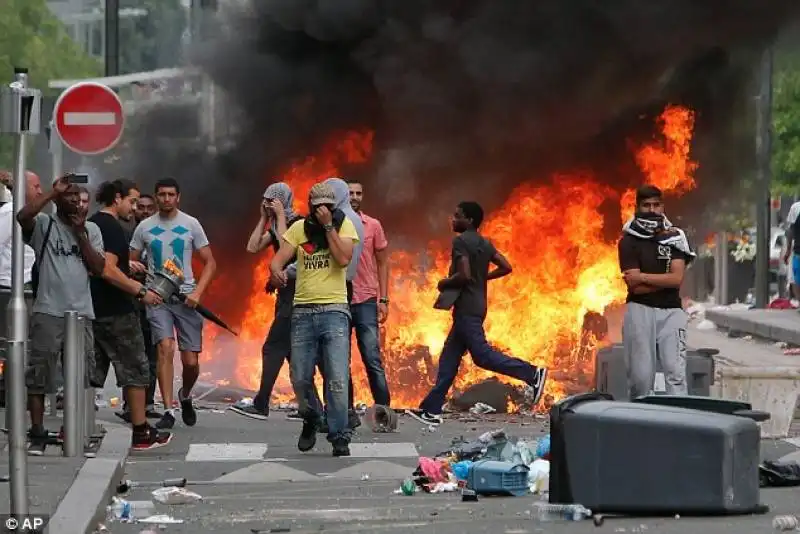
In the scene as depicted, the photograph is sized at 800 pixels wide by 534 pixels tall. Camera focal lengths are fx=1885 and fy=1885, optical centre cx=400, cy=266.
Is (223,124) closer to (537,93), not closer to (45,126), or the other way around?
(45,126)

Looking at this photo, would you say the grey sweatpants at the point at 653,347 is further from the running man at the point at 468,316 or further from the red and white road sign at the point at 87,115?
→ the red and white road sign at the point at 87,115

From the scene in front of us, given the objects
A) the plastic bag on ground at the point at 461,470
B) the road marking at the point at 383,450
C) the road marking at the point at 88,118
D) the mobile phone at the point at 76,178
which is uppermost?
the road marking at the point at 88,118

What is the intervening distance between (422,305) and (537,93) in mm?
2504

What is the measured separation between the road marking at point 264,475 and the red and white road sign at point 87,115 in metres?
4.21

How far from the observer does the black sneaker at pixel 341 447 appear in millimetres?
11594

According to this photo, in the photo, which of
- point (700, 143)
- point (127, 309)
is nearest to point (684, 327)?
point (127, 309)

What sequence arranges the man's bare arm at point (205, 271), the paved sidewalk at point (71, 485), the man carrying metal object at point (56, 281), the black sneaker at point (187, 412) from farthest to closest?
the black sneaker at point (187, 412)
the man's bare arm at point (205, 271)
the man carrying metal object at point (56, 281)
the paved sidewalk at point (71, 485)

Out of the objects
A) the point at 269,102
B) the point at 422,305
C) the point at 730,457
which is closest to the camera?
the point at 730,457

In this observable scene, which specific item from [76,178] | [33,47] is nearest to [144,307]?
[76,178]

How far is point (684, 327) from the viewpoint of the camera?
1200 cm

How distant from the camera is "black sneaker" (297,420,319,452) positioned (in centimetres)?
1184

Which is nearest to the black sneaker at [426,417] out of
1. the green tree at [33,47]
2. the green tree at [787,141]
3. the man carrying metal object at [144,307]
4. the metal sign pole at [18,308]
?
the man carrying metal object at [144,307]

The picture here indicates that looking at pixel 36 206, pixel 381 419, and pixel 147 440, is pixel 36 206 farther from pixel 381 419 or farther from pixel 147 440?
pixel 381 419

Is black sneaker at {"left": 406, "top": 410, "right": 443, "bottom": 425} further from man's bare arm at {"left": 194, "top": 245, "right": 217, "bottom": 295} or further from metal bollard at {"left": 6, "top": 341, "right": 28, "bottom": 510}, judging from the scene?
metal bollard at {"left": 6, "top": 341, "right": 28, "bottom": 510}
